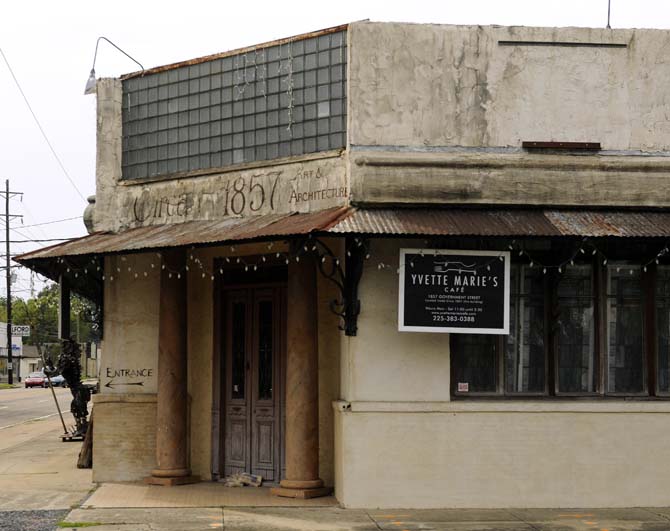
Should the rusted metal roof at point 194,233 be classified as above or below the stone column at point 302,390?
above

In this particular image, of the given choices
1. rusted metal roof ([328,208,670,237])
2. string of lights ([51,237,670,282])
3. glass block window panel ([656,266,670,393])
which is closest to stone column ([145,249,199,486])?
string of lights ([51,237,670,282])

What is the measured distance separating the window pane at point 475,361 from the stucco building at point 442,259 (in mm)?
26

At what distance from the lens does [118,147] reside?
14.7 meters

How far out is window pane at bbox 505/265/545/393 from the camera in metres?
12.4

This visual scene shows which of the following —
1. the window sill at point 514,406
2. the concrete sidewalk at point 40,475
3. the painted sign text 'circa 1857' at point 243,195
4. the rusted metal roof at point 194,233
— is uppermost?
the painted sign text 'circa 1857' at point 243,195

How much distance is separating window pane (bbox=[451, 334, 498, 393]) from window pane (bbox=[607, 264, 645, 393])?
1.38 metres

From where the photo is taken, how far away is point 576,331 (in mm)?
12516

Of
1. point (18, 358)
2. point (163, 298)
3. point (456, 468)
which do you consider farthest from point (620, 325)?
point (18, 358)

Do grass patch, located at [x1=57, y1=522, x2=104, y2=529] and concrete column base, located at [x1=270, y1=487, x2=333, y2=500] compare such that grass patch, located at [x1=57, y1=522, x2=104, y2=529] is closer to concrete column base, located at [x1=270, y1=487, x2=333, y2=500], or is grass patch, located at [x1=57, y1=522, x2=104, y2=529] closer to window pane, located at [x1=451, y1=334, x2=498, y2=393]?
concrete column base, located at [x1=270, y1=487, x2=333, y2=500]

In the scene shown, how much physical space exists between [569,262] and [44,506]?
648cm

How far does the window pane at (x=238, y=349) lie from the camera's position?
14.1m

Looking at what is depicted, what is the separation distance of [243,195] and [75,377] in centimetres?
792

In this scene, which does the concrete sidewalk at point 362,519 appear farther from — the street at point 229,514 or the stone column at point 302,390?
the stone column at point 302,390

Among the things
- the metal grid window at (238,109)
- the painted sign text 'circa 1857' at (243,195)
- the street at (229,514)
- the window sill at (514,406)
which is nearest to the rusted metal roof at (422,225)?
the painted sign text 'circa 1857' at (243,195)
